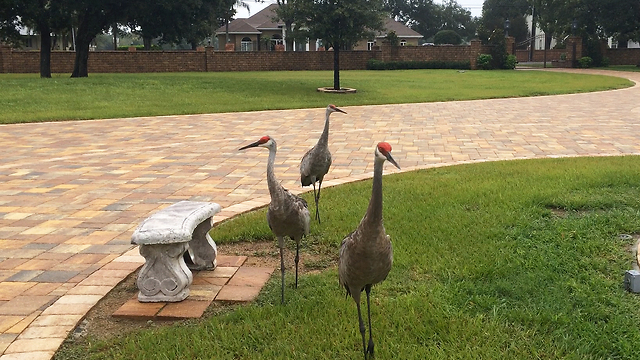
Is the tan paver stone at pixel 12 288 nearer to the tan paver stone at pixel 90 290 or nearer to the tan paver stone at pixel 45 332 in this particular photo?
the tan paver stone at pixel 90 290

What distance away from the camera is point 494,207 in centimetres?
601

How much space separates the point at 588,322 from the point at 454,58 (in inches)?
1676

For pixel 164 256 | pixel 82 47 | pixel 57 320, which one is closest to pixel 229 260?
pixel 164 256

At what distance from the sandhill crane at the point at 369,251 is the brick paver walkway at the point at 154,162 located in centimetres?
183

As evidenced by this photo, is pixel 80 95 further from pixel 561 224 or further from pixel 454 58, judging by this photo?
pixel 454 58

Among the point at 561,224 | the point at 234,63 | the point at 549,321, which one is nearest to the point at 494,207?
the point at 561,224

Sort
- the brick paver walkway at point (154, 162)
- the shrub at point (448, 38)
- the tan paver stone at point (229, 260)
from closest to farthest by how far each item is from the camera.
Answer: the brick paver walkway at point (154, 162)
the tan paver stone at point (229, 260)
the shrub at point (448, 38)

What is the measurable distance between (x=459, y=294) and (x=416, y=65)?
1595 inches

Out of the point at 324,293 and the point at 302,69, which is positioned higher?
the point at 302,69

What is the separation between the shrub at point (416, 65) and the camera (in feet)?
139

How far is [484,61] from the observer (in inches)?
1628

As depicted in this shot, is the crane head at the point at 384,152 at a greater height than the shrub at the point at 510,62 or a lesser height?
lesser

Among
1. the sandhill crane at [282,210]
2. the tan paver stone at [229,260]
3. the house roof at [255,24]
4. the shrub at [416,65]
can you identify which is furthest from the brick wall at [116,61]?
→ the sandhill crane at [282,210]

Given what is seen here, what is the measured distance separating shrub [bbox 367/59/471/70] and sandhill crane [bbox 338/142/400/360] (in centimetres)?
4036
